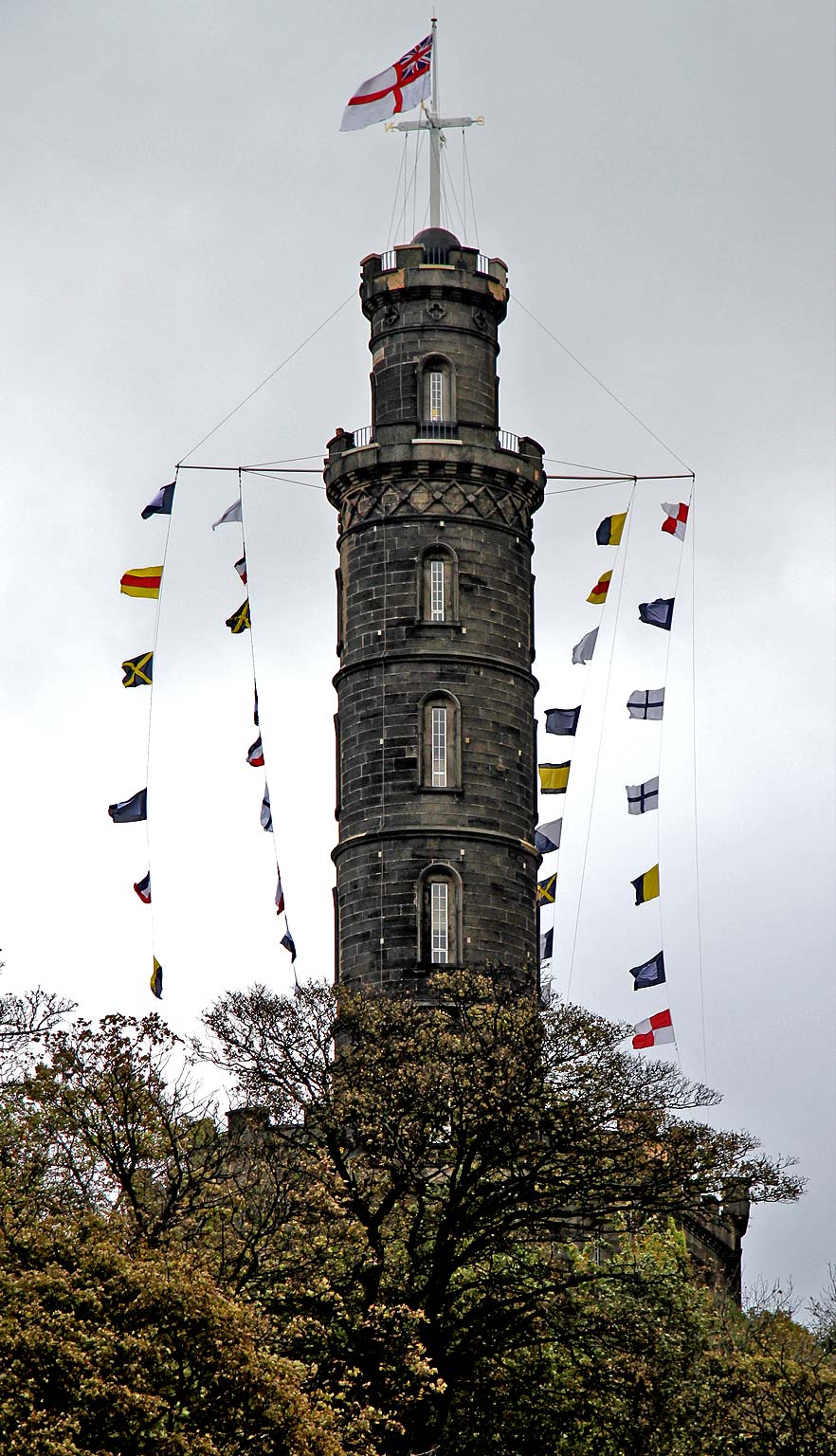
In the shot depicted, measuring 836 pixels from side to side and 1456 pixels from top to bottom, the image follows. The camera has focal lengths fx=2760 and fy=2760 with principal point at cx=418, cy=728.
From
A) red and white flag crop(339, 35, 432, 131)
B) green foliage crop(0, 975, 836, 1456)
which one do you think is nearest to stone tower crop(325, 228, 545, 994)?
red and white flag crop(339, 35, 432, 131)

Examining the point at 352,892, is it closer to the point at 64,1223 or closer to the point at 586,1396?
the point at 586,1396

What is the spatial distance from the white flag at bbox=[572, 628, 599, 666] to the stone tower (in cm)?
135

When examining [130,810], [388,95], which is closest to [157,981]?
[130,810]

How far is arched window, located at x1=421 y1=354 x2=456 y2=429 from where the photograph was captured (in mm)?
83312

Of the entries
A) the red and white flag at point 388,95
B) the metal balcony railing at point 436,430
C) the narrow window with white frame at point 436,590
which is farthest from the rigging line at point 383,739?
the red and white flag at point 388,95

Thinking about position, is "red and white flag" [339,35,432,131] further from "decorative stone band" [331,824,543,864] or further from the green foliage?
the green foliage

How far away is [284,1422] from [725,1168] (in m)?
18.4

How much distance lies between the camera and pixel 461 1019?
6412 cm

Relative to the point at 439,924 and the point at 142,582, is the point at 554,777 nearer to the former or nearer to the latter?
the point at 439,924

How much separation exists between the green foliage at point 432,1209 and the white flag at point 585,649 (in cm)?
1858

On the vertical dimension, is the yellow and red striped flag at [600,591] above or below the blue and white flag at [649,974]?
above

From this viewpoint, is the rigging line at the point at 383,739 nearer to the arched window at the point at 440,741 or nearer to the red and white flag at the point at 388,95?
the arched window at the point at 440,741

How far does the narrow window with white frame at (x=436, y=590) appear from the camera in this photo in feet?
265

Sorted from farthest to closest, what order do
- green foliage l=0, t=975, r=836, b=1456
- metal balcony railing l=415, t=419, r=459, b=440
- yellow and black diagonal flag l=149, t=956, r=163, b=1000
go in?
metal balcony railing l=415, t=419, r=459, b=440
yellow and black diagonal flag l=149, t=956, r=163, b=1000
green foliage l=0, t=975, r=836, b=1456
